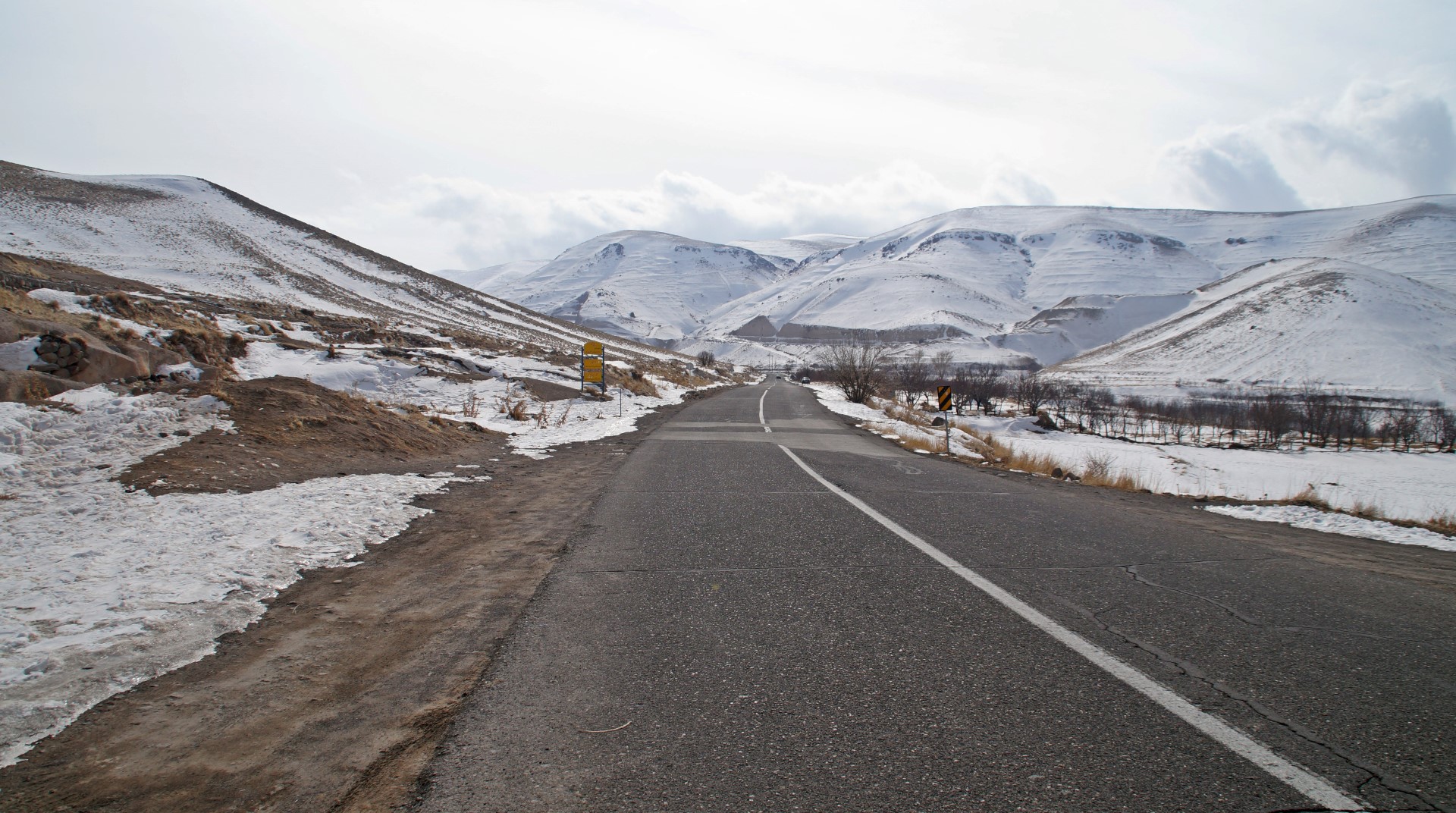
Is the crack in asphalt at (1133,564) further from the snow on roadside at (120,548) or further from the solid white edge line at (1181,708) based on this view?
the snow on roadside at (120,548)

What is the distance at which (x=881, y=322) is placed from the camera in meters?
192

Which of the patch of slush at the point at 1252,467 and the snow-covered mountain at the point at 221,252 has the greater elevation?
the snow-covered mountain at the point at 221,252

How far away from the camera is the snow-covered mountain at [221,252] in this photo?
4897cm

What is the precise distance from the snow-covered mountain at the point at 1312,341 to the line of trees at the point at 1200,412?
13.6 meters

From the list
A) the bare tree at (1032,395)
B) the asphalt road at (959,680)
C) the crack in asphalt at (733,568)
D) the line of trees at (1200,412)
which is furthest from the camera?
the bare tree at (1032,395)

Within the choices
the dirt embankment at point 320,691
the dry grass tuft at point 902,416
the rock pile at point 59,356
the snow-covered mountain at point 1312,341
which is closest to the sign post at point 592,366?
the dry grass tuft at point 902,416

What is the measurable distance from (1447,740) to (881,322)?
195650mm

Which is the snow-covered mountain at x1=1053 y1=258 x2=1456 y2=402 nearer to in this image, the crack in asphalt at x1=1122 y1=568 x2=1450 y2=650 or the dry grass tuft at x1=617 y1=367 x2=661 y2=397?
the dry grass tuft at x1=617 y1=367 x2=661 y2=397

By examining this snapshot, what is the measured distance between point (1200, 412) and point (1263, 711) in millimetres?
63619

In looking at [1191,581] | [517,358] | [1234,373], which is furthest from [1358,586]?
[1234,373]

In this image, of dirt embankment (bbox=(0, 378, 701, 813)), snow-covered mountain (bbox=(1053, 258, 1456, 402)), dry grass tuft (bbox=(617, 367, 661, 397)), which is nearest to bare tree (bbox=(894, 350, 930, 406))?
dry grass tuft (bbox=(617, 367, 661, 397))

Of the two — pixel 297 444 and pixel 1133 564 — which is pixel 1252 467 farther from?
pixel 297 444

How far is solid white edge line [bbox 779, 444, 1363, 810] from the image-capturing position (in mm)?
2202

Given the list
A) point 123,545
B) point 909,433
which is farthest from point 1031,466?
point 123,545
